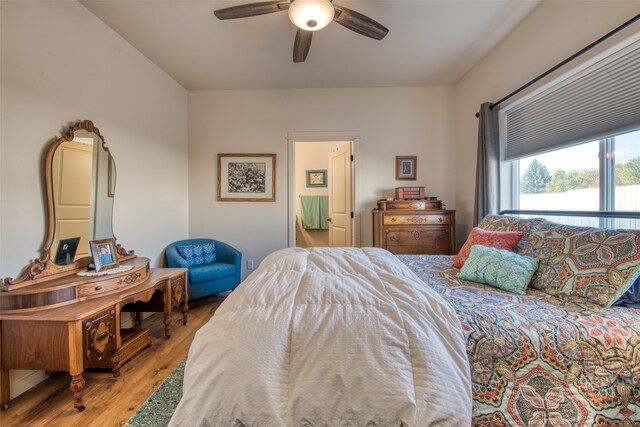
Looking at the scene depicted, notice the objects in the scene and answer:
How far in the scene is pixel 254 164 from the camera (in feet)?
11.5

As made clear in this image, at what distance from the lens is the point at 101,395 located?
1.54m

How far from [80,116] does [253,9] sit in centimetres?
159

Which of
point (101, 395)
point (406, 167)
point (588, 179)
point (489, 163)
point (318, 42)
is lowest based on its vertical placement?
point (101, 395)

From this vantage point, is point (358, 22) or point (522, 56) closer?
point (358, 22)

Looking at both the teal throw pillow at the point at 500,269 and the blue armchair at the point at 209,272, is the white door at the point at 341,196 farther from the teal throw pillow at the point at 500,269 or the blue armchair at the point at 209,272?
the teal throw pillow at the point at 500,269

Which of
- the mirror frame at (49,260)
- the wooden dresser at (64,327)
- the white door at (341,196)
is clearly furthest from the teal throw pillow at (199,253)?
the white door at (341,196)

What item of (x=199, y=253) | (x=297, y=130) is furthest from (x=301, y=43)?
(x=199, y=253)

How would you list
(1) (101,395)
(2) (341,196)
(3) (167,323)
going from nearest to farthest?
1. (1) (101,395)
2. (3) (167,323)
3. (2) (341,196)

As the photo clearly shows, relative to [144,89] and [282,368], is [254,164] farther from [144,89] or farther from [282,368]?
[282,368]

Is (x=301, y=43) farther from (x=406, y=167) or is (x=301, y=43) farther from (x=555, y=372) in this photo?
(x=555, y=372)

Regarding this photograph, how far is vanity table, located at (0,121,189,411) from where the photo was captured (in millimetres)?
1391

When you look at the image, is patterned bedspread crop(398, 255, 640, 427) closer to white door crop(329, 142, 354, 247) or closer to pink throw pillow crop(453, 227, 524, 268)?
pink throw pillow crop(453, 227, 524, 268)

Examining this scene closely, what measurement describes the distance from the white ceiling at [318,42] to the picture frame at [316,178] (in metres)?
1.93

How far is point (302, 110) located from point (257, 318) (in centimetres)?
309
